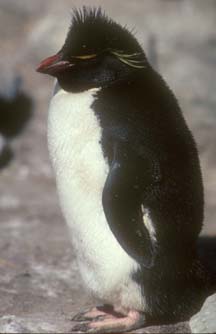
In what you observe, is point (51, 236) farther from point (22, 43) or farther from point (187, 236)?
point (22, 43)

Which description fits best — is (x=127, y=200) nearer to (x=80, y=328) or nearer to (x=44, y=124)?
(x=80, y=328)

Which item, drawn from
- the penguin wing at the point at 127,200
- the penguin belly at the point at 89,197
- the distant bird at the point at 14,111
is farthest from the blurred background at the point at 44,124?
the penguin wing at the point at 127,200

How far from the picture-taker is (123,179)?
280cm

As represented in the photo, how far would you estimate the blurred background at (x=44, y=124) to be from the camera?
338 cm

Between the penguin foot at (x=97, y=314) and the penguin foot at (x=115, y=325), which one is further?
the penguin foot at (x=97, y=314)

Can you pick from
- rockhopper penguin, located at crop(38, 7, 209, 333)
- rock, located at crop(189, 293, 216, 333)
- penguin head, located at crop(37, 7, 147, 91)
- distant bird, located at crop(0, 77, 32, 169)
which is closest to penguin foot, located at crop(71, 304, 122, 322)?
rockhopper penguin, located at crop(38, 7, 209, 333)

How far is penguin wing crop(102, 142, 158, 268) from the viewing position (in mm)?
2805

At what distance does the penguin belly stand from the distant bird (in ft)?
8.52

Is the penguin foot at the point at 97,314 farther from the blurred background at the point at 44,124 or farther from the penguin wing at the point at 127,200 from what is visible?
the penguin wing at the point at 127,200

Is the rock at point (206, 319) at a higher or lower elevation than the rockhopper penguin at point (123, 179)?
lower

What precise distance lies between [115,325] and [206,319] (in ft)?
1.08

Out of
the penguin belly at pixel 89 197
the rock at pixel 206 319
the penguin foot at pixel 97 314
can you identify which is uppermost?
the penguin belly at pixel 89 197

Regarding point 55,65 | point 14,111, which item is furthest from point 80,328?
point 14,111

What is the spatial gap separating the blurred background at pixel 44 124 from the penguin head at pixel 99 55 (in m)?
0.90
